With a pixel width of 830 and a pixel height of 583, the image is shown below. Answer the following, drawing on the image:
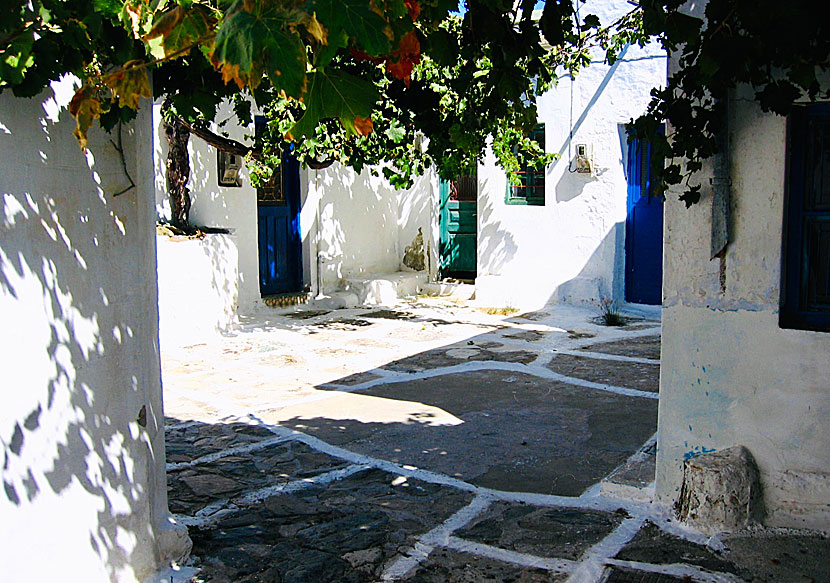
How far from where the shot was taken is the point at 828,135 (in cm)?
408

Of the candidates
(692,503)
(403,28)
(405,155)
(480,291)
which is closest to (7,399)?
(403,28)

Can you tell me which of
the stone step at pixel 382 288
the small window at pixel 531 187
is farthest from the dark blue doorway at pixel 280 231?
the small window at pixel 531 187

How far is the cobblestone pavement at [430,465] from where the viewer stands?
13.1ft

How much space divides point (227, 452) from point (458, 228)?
28.0 feet

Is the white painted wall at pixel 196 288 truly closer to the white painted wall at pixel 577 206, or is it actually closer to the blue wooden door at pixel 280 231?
the blue wooden door at pixel 280 231

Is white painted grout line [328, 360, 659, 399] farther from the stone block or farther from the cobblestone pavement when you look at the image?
the stone block

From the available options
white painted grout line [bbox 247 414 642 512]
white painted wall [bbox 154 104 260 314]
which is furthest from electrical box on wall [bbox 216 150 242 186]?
white painted grout line [bbox 247 414 642 512]

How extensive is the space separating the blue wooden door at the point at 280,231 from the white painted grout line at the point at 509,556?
8.49 m

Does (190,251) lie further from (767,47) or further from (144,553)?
(767,47)

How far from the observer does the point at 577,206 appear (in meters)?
12.0

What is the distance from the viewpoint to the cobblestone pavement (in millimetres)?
4004

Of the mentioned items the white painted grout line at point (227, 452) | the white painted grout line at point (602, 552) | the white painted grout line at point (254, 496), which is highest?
the white painted grout line at point (227, 452)

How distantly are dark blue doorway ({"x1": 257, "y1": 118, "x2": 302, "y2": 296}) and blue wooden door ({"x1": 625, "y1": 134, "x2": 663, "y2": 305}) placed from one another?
509 centimetres

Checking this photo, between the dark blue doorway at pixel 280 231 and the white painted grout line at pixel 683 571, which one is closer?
the white painted grout line at pixel 683 571
